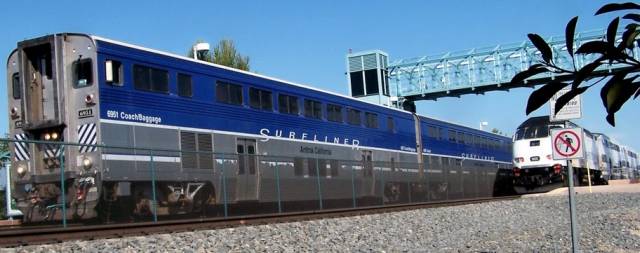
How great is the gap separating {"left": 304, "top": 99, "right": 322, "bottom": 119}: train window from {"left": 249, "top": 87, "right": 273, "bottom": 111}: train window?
2.16m

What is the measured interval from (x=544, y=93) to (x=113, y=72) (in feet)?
47.7

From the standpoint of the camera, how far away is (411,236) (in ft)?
50.4

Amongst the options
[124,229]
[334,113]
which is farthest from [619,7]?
[334,113]

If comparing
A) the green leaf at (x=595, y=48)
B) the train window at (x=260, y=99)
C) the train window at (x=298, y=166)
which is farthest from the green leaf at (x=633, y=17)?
the train window at (x=298, y=166)

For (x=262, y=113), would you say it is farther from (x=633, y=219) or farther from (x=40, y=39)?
(x=633, y=219)

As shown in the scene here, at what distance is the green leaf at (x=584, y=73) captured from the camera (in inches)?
85.9

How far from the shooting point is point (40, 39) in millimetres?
16156

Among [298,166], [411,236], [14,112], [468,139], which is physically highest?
[14,112]

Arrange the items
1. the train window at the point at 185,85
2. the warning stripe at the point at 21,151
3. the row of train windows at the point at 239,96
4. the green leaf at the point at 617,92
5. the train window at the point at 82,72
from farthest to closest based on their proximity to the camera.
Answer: the train window at the point at 185,85, the row of train windows at the point at 239,96, the train window at the point at 82,72, the warning stripe at the point at 21,151, the green leaf at the point at 617,92

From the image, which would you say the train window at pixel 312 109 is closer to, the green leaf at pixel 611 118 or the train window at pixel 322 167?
the train window at pixel 322 167

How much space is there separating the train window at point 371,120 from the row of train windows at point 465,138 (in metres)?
6.06

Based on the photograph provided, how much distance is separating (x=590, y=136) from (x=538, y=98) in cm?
4233

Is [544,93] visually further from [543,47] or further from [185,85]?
[185,85]

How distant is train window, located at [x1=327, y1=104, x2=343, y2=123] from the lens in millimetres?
24562
